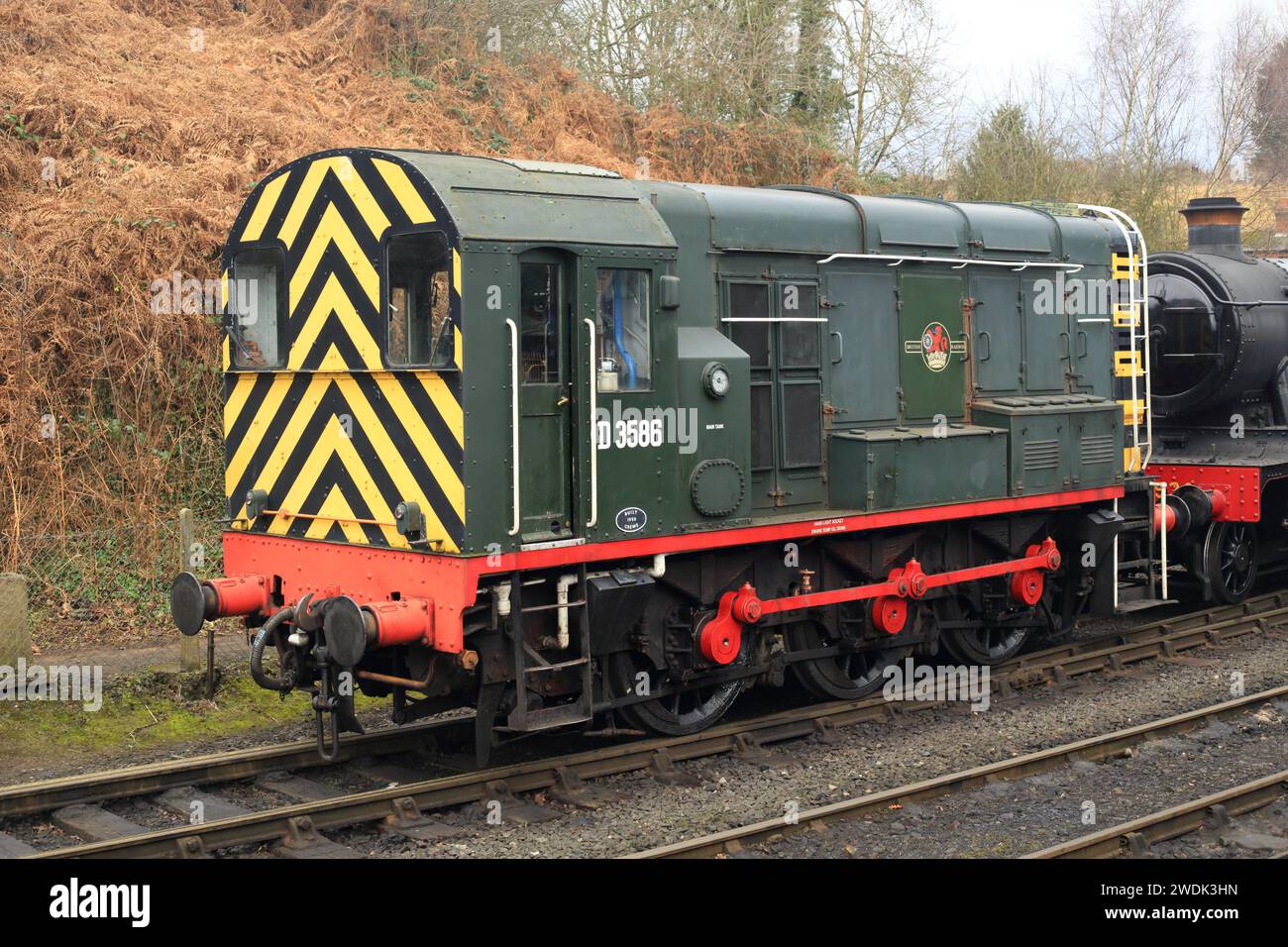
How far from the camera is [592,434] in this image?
7559 mm

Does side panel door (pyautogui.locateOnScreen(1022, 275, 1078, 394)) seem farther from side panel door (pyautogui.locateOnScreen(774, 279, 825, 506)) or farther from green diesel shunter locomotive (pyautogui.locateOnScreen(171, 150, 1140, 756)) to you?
side panel door (pyautogui.locateOnScreen(774, 279, 825, 506))

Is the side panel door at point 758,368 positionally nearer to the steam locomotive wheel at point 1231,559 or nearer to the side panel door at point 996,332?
the side panel door at point 996,332

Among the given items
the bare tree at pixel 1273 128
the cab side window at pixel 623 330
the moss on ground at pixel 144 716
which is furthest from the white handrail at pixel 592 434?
the bare tree at pixel 1273 128

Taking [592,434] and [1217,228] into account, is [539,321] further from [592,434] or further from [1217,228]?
[1217,228]

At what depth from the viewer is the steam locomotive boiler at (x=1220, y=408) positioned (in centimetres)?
1327

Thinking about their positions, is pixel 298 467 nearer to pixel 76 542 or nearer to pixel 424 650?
pixel 424 650

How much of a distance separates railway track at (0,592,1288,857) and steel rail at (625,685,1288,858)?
1201 mm

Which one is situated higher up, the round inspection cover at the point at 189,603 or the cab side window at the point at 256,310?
the cab side window at the point at 256,310

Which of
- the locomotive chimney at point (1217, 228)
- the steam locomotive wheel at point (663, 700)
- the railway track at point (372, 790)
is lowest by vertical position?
the railway track at point (372, 790)

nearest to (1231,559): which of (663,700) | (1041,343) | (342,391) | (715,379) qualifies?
(1041,343)

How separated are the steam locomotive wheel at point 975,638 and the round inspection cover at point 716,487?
2.87 meters

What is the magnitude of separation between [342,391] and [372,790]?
2427 mm

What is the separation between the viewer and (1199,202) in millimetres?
14891
